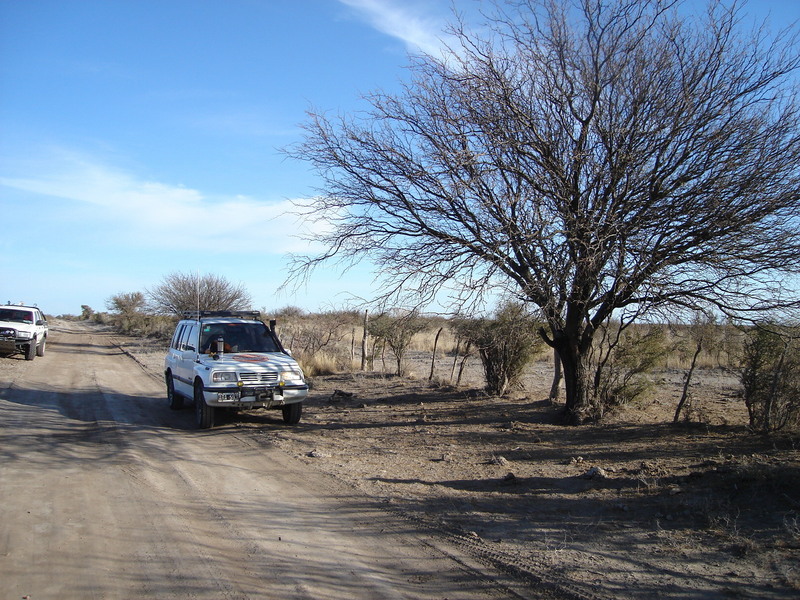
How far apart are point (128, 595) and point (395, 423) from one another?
7.79m

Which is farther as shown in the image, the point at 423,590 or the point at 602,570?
the point at 602,570

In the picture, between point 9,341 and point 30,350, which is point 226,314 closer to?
point 9,341

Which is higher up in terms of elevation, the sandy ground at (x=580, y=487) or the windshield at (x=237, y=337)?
the windshield at (x=237, y=337)

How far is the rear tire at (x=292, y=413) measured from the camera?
12.0 metres

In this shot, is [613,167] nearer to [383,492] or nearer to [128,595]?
[383,492]

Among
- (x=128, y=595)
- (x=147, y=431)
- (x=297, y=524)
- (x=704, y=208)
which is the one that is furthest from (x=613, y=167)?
(x=147, y=431)

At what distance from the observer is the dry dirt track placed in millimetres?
4628

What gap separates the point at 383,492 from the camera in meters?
7.33

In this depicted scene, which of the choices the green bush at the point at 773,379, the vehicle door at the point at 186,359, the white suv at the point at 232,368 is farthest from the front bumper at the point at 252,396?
the green bush at the point at 773,379

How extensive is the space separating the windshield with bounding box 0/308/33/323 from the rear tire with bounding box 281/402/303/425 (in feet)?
56.2

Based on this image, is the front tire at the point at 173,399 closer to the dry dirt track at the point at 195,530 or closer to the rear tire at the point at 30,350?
the dry dirt track at the point at 195,530

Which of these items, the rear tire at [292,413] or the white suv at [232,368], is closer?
the white suv at [232,368]

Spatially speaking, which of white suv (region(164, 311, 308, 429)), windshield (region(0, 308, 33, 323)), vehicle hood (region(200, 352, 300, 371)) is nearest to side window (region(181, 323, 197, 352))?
white suv (region(164, 311, 308, 429))

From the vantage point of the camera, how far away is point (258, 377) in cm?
1123
